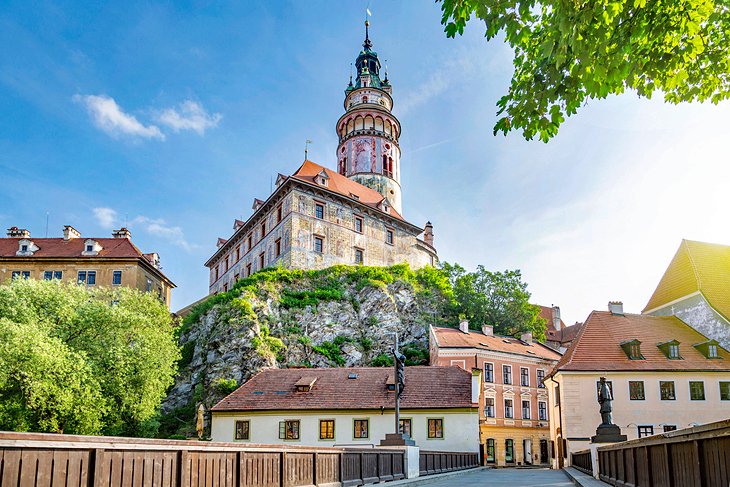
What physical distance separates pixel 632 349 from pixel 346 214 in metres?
28.6

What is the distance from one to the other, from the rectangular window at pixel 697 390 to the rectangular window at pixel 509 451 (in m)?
15.5

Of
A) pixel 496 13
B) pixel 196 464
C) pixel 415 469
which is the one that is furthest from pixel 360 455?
pixel 496 13

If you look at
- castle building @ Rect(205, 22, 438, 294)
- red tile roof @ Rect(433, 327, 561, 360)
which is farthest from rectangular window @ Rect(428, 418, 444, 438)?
castle building @ Rect(205, 22, 438, 294)

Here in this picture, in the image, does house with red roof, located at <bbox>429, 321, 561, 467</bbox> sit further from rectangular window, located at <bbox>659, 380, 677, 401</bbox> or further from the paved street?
the paved street

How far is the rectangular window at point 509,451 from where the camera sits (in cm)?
4359

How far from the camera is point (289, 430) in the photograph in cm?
2947

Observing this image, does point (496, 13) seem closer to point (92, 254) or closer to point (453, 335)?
point (453, 335)

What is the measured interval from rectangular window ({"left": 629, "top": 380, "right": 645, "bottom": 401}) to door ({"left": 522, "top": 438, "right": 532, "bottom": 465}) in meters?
15.1

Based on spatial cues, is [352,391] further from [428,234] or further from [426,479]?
[428,234]

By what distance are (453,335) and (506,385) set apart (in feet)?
17.9

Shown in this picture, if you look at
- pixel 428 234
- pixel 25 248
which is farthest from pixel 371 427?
pixel 428 234

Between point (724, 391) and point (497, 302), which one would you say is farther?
point (497, 302)

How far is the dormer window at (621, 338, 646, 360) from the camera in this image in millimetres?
33094

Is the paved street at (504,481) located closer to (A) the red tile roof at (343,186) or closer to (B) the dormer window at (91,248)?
(A) the red tile roof at (343,186)
